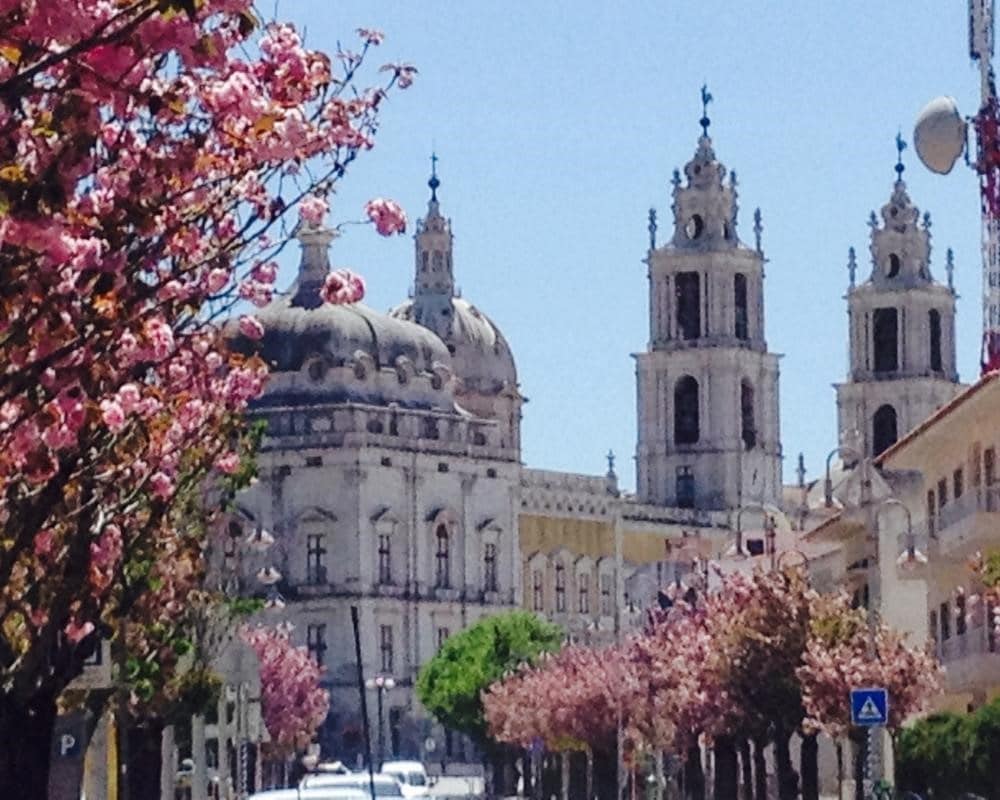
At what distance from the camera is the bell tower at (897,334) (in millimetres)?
166750

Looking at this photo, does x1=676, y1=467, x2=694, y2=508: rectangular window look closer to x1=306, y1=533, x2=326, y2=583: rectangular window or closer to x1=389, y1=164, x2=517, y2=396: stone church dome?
x1=389, y1=164, x2=517, y2=396: stone church dome

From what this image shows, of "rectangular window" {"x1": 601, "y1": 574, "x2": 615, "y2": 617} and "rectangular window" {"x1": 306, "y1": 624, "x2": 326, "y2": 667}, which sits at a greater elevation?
"rectangular window" {"x1": 601, "y1": 574, "x2": 615, "y2": 617}

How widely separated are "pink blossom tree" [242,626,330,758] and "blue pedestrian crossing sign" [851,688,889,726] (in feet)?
231

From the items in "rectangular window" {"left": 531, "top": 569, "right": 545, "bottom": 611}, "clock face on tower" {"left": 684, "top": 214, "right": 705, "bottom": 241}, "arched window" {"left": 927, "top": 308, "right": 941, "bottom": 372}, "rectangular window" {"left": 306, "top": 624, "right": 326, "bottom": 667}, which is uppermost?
"clock face on tower" {"left": 684, "top": 214, "right": 705, "bottom": 241}

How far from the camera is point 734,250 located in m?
162

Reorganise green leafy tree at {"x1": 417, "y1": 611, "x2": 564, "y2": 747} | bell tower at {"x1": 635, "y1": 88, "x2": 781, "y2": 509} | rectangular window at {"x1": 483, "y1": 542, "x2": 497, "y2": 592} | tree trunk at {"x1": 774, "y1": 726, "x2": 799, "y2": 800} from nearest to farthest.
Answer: tree trunk at {"x1": 774, "y1": 726, "x2": 799, "y2": 800}, green leafy tree at {"x1": 417, "y1": 611, "x2": 564, "y2": 747}, rectangular window at {"x1": 483, "y1": 542, "x2": 497, "y2": 592}, bell tower at {"x1": 635, "y1": 88, "x2": 781, "y2": 509}

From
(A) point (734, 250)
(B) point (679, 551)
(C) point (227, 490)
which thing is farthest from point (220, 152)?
(A) point (734, 250)

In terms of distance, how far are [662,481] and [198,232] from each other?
152 meters

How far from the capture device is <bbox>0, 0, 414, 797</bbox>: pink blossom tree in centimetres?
1332

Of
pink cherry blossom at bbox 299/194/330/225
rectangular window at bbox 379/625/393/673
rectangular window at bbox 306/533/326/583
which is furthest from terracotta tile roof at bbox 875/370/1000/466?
rectangular window at bbox 306/533/326/583

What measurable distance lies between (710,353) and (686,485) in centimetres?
961

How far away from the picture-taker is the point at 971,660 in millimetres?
58031

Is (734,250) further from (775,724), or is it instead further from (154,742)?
(154,742)

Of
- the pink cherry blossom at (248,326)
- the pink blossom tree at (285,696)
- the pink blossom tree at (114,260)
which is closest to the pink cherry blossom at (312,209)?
the pink blossom tree at (114,260)
